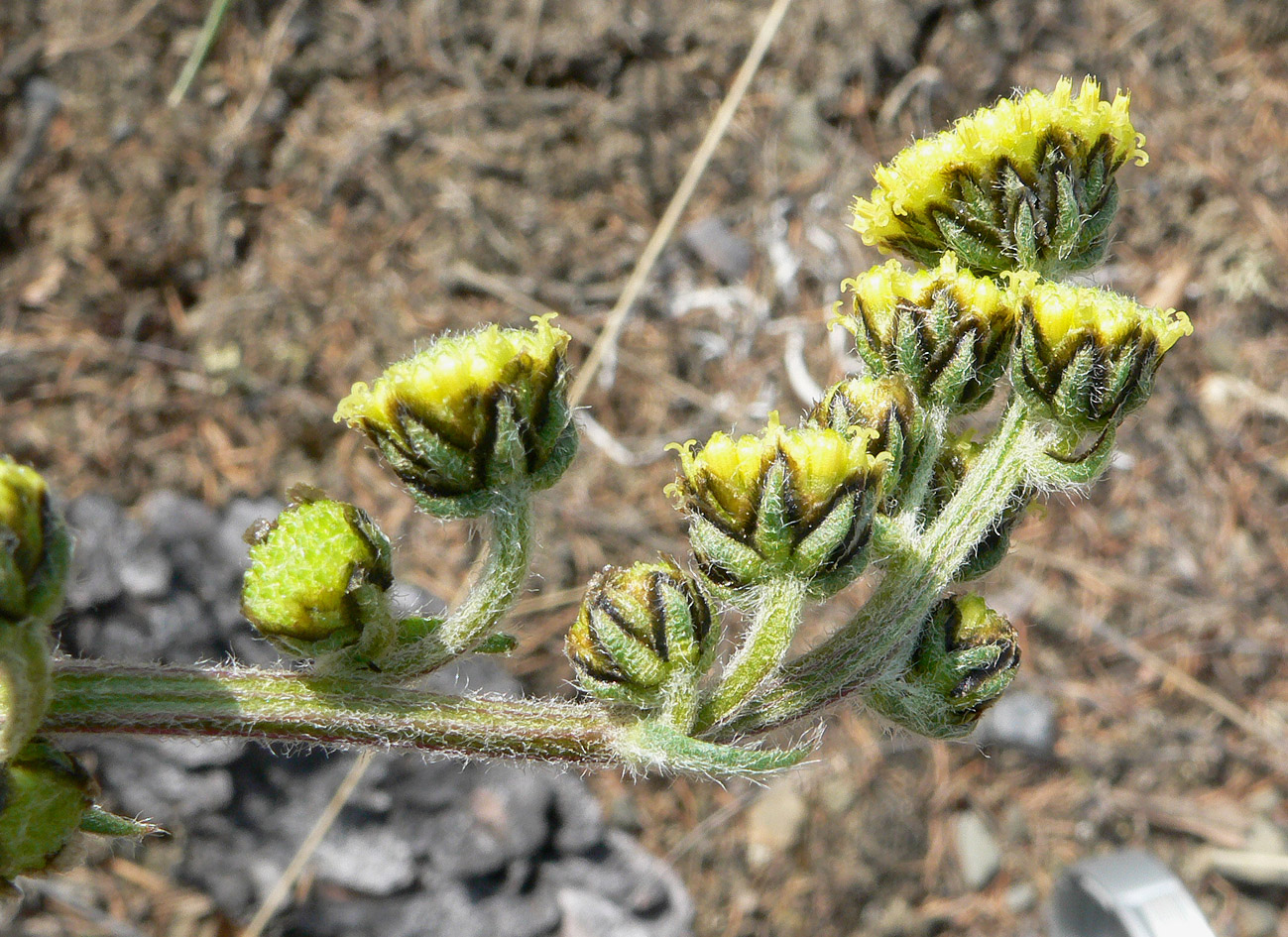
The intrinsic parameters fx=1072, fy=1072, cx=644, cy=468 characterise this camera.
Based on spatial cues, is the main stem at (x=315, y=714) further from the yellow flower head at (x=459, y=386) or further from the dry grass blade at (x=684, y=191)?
the dry grass blade at (x=684, y=191)

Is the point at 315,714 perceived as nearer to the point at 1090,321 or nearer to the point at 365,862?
Result: the point at 1090,321

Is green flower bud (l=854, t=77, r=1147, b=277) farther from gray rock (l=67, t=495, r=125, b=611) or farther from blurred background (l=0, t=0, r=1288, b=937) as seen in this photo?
gray rock (l=67, t=495, r=125, b=611)

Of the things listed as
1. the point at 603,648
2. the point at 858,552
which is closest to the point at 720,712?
the point at 603,648

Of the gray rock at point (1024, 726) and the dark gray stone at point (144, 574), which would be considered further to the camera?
the gray rock at point (1024, 726)

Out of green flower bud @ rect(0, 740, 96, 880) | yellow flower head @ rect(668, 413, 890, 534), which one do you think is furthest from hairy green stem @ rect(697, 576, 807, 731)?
green flower bud @ rect(0, 740, 96, 880)

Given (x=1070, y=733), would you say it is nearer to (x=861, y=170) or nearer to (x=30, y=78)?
(x=861, y=170)

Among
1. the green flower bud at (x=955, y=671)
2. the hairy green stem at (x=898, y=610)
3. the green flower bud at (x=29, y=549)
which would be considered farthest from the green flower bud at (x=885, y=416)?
the green flower bud at (x=29, y=549)

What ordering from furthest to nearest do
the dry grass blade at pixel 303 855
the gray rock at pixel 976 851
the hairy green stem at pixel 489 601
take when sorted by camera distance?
the gray rock at pixel 976 851
the dry grass blade at pixel 303 855
the hairy green stem at pixel 489 601
